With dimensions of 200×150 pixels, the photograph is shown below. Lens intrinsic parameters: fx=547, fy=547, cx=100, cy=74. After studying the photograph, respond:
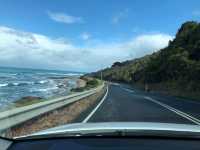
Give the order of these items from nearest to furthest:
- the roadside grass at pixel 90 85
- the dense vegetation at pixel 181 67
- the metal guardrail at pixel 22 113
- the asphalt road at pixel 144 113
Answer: the metal guardrail at pixel 22 113 < the asphalt road at pixel 144 113 < the roadside grass at pixel 90 85 < the dense vegetation at pixel 181 67

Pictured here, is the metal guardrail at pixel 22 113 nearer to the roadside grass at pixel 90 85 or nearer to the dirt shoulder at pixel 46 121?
the dirt shoulder at pixel 46 121

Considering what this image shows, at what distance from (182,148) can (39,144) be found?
120 centimetres

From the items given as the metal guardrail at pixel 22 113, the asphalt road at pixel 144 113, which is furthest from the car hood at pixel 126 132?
the asphalt road at pixel 144 113

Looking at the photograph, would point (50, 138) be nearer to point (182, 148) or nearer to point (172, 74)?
point (182, 148)

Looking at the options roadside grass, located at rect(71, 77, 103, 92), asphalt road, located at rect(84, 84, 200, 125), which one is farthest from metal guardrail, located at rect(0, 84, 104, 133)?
roadside grass, located at rect(71, 77, 103, 92)

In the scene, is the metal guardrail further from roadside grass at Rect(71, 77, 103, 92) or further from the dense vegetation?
roadside grass at Rect(71, 77, 103, 92)

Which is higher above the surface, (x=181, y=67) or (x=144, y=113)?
(x=181, y=67)

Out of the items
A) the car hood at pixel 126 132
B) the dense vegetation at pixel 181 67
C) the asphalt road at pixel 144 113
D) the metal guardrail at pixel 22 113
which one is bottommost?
the asphalt road at pixel 144 113

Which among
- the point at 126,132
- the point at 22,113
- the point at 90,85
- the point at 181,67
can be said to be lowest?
the point at 22,113

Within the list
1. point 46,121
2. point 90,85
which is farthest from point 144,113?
point 90,85

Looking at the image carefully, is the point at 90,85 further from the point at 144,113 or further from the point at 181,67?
the point at 144,113

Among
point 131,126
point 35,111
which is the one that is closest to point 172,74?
point 35,111

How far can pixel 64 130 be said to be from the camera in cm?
509

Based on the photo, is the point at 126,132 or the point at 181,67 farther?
the point at 181,67
